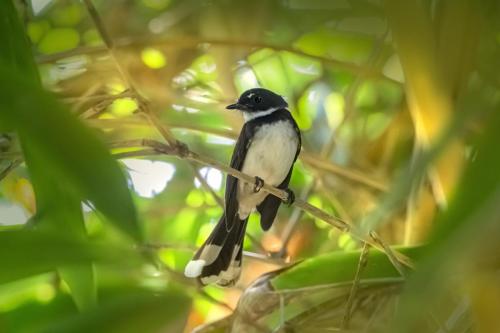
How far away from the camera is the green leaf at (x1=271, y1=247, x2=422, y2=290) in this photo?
0.72 m

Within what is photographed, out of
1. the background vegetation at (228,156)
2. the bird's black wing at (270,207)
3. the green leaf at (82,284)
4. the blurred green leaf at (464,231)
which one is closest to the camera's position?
the blurred green leaf at (464,231)

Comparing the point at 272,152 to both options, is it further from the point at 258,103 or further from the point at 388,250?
the point at 388,250

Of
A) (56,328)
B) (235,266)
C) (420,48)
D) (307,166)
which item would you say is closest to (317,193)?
(307,166)

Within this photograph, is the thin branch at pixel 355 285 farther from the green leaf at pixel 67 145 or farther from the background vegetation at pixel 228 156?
the green leaf at pixel 67 145

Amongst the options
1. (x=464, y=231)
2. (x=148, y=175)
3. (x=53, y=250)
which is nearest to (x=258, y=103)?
(x=148, y=175)

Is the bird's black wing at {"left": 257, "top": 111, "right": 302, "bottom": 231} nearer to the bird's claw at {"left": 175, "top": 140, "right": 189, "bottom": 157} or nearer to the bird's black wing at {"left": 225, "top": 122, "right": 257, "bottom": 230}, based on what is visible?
the bird's black wing at {"left": 225, "top": 122, "right": 257, "bottom": 230}

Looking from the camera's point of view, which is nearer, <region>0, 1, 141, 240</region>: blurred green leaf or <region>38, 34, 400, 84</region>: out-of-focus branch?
<region>0, 1, 141, 240</region>: blurred green leaf

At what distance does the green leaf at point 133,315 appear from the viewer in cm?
55

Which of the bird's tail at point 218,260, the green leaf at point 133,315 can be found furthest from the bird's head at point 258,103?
the green leaf at point 133,315

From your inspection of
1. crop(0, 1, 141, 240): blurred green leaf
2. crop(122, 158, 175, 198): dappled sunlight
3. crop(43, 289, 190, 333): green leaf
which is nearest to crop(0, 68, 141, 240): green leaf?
crop(0, 1, 141, 240): blurred green leaf

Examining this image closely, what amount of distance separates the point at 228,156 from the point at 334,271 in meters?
0.21

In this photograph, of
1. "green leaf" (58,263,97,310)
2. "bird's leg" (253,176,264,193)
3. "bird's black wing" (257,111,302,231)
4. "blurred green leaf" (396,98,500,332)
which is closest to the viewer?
"blurred green leaf" (396,98,500,332)

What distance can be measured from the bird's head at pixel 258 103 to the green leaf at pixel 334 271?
18 cm

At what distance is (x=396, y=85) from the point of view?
78 centimetres
